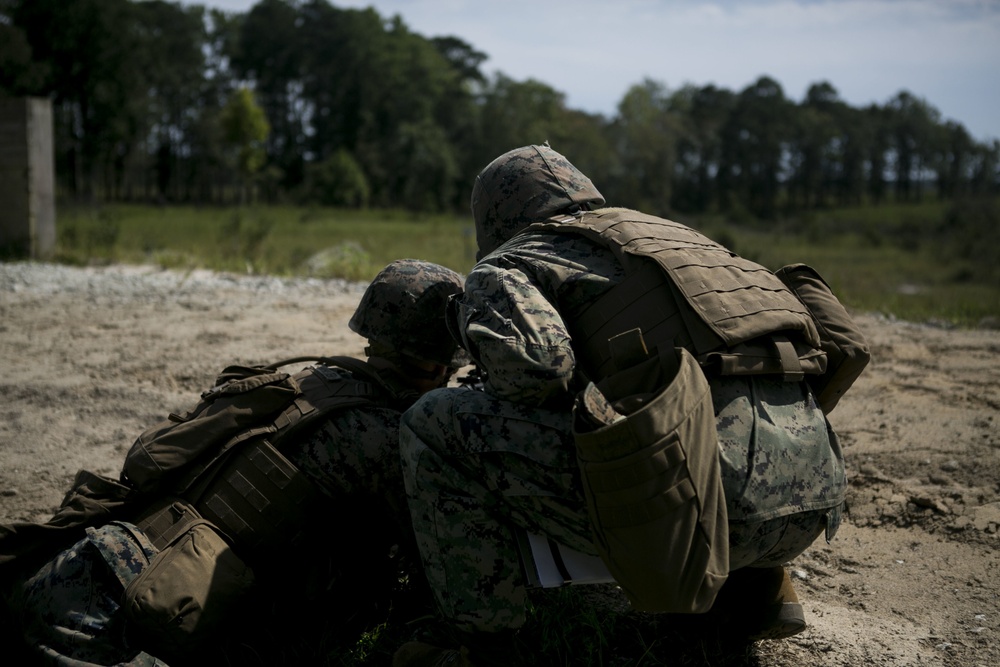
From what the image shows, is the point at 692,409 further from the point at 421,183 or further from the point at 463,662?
the point at 421,183

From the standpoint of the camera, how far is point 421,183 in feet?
179

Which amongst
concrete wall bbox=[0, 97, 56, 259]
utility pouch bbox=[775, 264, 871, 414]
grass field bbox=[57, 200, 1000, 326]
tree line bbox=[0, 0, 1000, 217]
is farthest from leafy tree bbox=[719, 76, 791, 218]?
utility pouch bbox=[775, 264, 871, 414]

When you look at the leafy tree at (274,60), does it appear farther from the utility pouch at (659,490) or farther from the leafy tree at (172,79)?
the utility pouch at (659,490)

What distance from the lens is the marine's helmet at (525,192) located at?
271cm

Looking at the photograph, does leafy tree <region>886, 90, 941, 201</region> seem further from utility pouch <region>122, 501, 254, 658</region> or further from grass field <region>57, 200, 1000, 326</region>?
utility pouch <region>122, 501, 254, 658</region>

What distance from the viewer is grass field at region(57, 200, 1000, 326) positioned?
9.17 m

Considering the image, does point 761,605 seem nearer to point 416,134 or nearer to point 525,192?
point 525,192

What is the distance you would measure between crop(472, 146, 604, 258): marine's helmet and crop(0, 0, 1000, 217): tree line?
4490 centimetres

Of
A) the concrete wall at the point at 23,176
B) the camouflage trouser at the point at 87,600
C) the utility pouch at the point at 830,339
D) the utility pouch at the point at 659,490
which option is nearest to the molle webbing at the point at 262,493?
the camouflage trouser at the point at 87,600

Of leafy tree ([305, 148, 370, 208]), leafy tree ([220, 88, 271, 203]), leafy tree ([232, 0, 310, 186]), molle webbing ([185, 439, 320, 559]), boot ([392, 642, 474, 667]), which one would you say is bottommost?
boot ([392, 642, 474, 667])

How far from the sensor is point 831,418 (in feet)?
14.8

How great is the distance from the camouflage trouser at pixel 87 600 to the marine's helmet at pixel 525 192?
1438mm

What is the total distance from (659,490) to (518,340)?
1.61 feet

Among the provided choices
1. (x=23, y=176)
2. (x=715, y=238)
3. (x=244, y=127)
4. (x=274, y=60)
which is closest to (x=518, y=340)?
(x=23, y=176)
